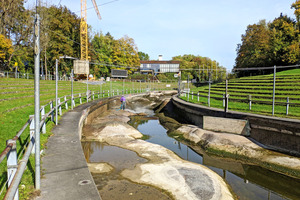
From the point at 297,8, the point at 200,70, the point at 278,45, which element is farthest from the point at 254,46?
the point at 200,70

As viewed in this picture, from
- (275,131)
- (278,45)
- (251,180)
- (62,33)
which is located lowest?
(251,180)

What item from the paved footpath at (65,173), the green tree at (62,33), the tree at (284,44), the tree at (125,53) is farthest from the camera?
the tree at (125,53)

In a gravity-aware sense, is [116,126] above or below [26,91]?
below

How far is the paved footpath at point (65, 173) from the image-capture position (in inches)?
203

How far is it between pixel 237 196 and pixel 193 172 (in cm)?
177

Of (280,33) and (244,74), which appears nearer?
(280,33)

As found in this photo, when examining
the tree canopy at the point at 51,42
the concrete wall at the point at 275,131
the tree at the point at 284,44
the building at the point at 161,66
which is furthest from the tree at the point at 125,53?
the concrete wall at the point at 275,131

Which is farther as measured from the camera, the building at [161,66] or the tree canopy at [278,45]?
the building at [161,66]

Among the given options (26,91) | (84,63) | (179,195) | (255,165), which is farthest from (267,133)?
(84,63)

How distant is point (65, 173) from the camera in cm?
623

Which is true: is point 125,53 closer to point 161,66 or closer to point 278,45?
point 161,66

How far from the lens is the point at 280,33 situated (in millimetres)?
45344

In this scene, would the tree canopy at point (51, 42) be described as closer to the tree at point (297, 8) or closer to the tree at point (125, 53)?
the tree at point (125, 53)

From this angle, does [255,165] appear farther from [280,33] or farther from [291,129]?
[280,33]
